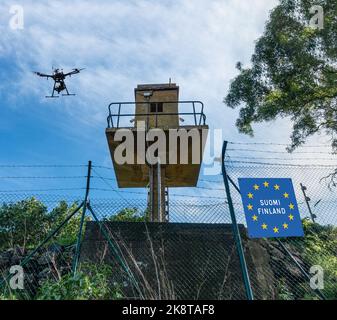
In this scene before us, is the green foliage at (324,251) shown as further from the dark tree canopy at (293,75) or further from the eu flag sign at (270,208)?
the dark tree canopy at (293,75)

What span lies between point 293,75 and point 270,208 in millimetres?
10806

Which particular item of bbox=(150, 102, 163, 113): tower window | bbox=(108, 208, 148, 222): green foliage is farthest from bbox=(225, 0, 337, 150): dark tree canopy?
bbox=(108, 208, 148, 222): green foliage

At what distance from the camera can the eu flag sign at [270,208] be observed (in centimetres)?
682

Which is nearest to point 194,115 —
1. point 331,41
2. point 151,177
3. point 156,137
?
point 156,137

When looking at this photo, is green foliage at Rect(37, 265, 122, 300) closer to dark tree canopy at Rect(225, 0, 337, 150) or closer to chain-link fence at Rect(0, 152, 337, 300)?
chain-link fence at Rect(0, 152, 337, 300)

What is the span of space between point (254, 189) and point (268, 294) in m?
2.04

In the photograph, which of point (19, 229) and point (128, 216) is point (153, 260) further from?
point (19, 229)

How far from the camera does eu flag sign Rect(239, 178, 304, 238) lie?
682 centimetres

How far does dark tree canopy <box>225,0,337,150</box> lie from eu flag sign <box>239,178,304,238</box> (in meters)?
9.45

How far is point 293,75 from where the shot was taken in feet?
53.4

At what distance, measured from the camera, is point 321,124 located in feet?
56.2

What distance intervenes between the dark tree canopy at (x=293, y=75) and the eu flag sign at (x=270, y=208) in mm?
9448

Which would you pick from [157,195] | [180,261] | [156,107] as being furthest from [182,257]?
[156,107]

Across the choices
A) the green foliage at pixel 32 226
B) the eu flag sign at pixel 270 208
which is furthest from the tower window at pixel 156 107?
the eu flag sign at pixel 270 208
